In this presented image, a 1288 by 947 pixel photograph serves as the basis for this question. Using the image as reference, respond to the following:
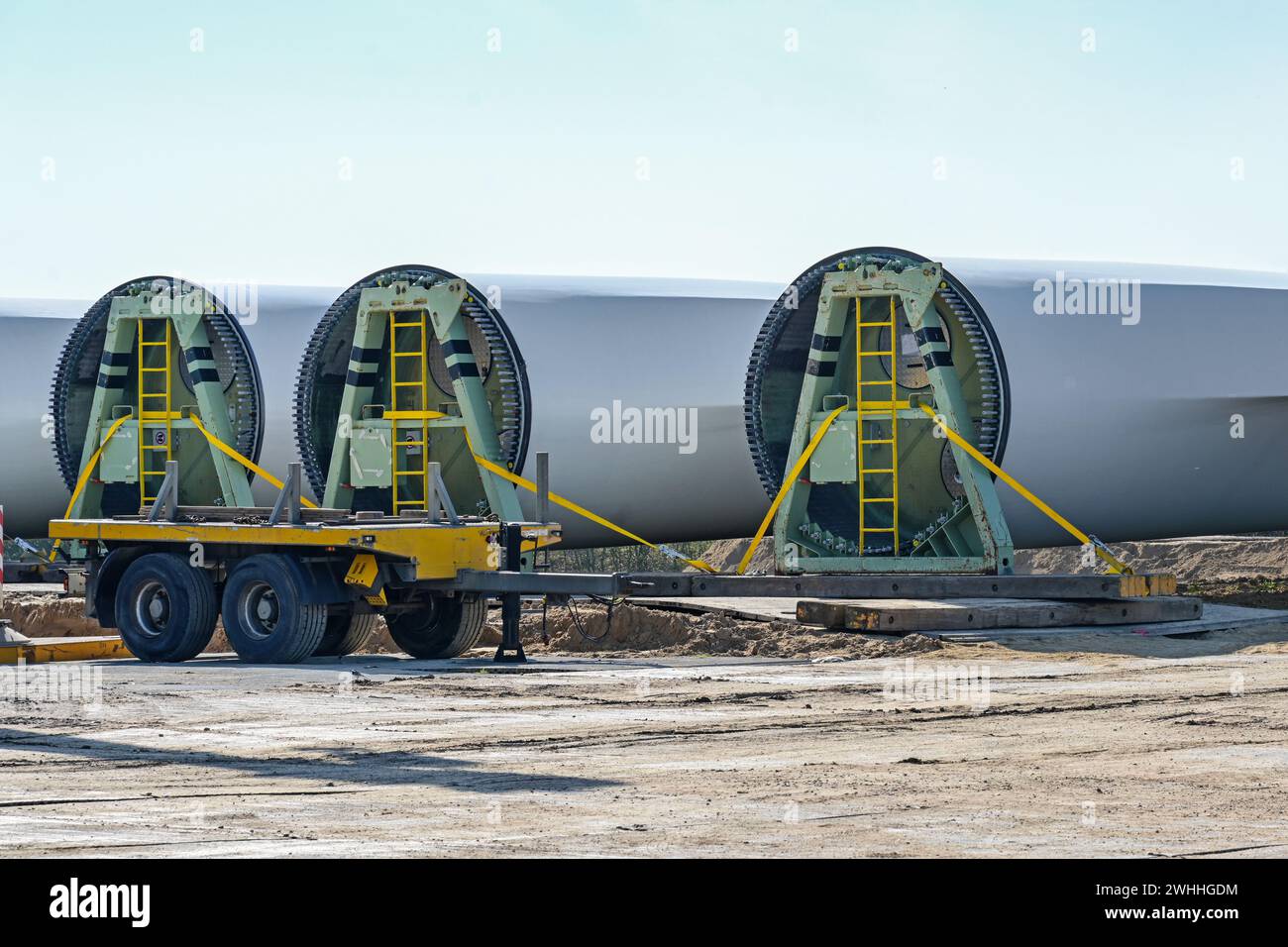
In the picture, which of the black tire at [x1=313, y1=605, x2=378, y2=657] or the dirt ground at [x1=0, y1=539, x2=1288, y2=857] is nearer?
the dirt ground at [x1=0, y1=539, x2=1288, y2=857]

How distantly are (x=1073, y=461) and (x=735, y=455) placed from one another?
369 cm

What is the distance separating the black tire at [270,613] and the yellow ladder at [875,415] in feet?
18.0

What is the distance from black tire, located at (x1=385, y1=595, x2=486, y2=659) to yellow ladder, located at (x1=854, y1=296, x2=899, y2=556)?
3873 mm

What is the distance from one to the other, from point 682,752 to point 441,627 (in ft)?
24.4

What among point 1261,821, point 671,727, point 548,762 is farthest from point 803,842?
point 671,727

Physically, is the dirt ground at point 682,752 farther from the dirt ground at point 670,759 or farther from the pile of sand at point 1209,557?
the pile of sand at point 1209,557

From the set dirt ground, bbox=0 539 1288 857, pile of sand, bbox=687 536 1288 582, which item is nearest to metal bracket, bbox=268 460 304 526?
dirt ground, bbox=0 539 1288 857

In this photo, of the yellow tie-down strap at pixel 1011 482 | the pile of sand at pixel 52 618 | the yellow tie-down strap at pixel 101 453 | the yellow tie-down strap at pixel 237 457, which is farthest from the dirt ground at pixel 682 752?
the pile of sand at pixel 52 618

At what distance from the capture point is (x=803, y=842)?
7879 mm

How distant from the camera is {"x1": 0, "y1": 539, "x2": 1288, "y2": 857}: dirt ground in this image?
8.12 metres

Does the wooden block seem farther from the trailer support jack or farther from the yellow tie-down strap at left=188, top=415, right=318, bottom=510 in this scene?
the yellow tie-down strap at left=188, top=415, right=318, bottom=510

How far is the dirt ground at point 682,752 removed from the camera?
8.12 metres
